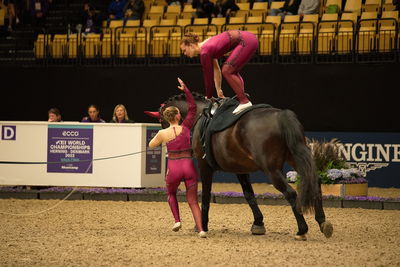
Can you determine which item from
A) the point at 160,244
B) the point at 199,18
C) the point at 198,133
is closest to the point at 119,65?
the point at 199,18

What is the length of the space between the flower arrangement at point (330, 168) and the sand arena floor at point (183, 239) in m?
1.15

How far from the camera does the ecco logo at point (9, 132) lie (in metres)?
15.5

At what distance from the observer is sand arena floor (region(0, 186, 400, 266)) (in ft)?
25.8

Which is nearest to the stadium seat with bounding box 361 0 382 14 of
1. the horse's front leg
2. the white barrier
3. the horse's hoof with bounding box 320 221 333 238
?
the white barrier

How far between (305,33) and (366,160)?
3191mm

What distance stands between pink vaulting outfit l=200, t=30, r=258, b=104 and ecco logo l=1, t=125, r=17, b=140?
6.77m

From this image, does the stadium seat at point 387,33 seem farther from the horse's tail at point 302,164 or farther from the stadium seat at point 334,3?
the horse's tail at point 302,164

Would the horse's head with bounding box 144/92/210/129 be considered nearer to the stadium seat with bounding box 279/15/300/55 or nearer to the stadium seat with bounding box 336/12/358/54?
the stadium seat with bounding box 336/12/358/54

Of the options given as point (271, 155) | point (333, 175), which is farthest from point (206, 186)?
point (333, 175)

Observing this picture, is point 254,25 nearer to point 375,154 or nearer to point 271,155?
point 375,154

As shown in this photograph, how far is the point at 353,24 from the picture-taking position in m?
16.6

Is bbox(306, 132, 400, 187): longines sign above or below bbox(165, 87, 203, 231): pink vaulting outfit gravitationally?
below

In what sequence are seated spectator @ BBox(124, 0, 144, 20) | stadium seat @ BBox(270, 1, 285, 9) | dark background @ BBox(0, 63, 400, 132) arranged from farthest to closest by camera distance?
seated spectator @ BBox(124, 0, 144, 20)
stadium seat @ BBox(270, 1, 285, 9)
dark background @ BBox(0, 63, 400, 132)

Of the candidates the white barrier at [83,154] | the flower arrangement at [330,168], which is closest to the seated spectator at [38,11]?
the white barrier at [83,154]
